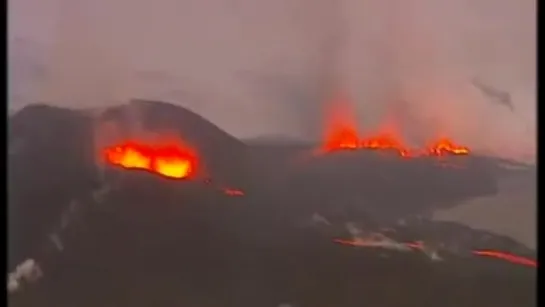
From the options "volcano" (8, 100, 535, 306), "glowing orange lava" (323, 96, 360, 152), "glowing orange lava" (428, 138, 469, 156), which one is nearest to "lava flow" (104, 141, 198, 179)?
"volcano" (8, 100, 535, 306)

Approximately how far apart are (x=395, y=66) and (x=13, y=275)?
0.52m

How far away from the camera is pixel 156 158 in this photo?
99 centimetres

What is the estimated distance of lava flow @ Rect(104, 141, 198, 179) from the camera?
0.99m

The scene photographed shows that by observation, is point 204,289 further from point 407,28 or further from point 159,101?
point 407,28

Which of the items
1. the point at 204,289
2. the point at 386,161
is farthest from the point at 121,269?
the point at 386,161

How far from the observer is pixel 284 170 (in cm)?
100

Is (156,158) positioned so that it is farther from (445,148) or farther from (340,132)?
(445,148)

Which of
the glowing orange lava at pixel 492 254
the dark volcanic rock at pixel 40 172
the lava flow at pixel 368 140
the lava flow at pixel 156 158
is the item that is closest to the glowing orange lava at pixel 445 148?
the lava flow at pixel 368 140

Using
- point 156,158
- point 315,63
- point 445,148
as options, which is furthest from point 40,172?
point 445,148

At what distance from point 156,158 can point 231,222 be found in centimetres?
12

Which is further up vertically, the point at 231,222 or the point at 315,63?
the point at 315,63

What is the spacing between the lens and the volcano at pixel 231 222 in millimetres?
980

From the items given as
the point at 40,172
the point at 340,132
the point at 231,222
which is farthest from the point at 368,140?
the point at 40,172

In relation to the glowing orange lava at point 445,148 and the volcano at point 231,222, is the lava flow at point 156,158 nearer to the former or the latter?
the volcano at point 231,222
